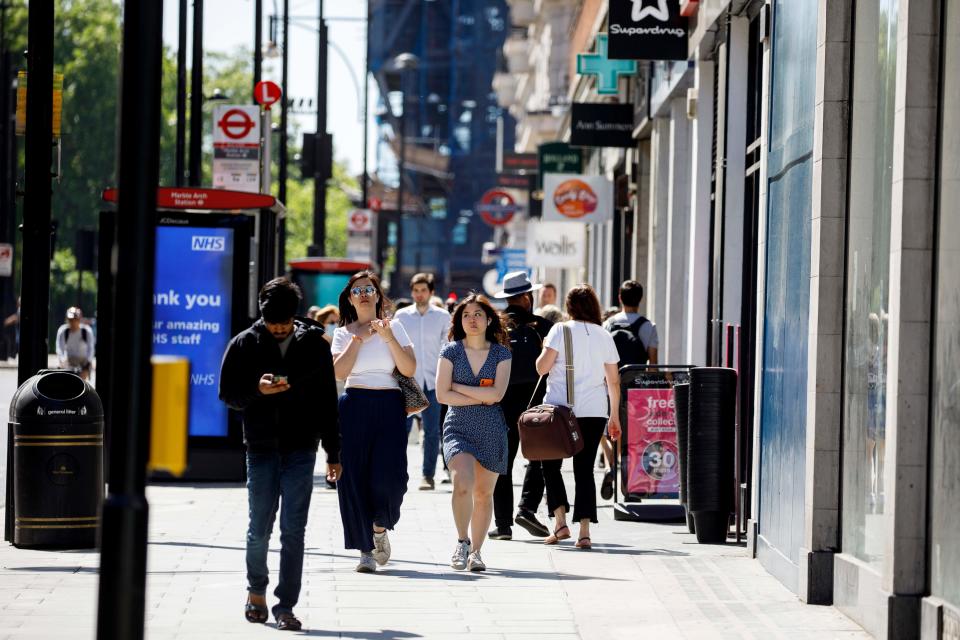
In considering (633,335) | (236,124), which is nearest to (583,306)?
(633,335)

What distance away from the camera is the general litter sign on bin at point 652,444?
1367 cm

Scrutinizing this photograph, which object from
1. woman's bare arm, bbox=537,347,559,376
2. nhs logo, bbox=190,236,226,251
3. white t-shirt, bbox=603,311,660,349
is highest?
nhs logo, bbox=190,236,226,251

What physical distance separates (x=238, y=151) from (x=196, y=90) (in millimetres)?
1043

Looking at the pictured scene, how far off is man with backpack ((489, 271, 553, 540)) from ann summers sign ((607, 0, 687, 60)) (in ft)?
18.7

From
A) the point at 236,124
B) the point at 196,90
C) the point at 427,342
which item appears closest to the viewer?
the point at 427,342

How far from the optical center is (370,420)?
414 inches

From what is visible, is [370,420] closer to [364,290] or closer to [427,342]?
[364,290]

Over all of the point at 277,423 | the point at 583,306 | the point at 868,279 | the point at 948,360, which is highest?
the point at 868,279

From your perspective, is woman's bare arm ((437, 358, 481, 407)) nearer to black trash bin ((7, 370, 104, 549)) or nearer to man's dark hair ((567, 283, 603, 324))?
man's dark hair ((567, 283, 603, 324))

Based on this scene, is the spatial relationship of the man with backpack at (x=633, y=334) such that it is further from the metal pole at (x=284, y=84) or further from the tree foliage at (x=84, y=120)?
the tree foliage at (x=84, y=120)

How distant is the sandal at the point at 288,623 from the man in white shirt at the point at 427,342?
7.60 m

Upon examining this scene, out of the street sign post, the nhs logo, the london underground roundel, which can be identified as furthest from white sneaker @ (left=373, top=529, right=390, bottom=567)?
the street sign post

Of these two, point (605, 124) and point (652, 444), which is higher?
point (605, 124)

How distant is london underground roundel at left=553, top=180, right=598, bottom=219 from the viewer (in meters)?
26.2
